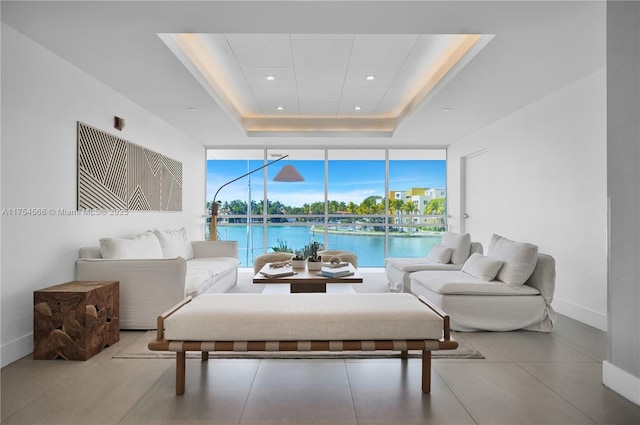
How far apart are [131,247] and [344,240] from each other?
15.1 ft

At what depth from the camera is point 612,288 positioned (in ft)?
7.73

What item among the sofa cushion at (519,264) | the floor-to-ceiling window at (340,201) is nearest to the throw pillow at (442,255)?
the sofa cushion at (519,264)

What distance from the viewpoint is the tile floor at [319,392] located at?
2.00 meters

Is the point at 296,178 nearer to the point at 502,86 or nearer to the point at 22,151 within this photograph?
the point at 502,86

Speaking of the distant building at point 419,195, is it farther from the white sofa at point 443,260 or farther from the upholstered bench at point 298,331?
the upholstered bench at point 298,331

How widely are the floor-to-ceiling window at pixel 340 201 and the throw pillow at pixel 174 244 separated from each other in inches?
85.3

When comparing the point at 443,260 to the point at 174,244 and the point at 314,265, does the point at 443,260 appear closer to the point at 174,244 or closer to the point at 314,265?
the point at 314,265

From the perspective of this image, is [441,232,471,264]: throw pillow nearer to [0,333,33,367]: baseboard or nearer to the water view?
the water view

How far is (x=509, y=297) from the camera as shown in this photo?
3.51 metres

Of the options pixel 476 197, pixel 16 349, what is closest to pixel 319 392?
pixel 16 349

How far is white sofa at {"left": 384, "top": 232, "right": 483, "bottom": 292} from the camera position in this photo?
4.78 m

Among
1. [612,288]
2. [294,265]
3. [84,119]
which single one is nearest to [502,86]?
[612,288]

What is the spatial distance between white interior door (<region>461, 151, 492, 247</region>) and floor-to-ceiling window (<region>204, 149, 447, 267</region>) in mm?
800

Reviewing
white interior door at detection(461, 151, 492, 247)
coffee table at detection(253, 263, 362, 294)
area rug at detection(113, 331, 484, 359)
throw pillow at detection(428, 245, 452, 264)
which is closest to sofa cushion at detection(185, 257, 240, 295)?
coffee table at detection(253, 263, 362, 294)
